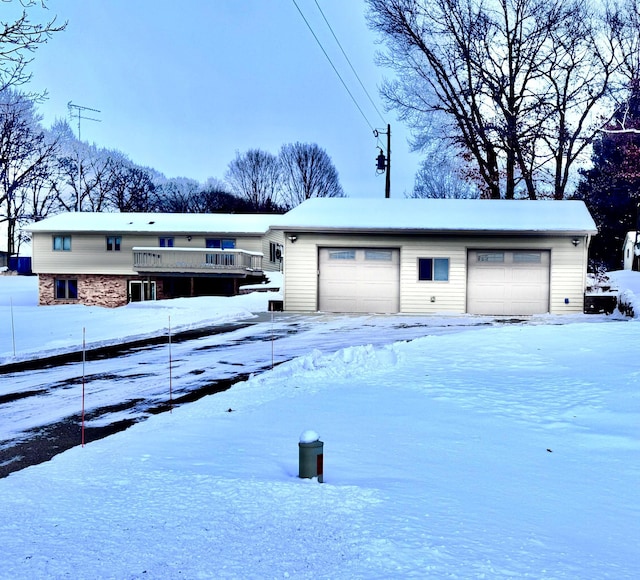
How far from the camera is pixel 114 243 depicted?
3678 cm

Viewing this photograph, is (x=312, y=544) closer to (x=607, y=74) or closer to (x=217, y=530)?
(x=217, y=530)

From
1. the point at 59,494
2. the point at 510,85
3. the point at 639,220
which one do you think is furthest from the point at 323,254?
the point at 639,220

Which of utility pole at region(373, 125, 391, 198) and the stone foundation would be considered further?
the stone foundation

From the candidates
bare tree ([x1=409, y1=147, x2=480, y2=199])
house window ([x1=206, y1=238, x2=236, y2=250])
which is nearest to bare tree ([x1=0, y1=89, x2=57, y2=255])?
house window ([x1=206, y1=238, x2=236, y2=250])

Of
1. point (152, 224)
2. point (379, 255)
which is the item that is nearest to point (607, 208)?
point (379, 255)

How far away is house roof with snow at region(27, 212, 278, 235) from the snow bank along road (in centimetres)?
1938

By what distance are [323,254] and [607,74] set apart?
1708 centimetres

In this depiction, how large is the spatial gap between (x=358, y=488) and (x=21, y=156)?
4398 cm

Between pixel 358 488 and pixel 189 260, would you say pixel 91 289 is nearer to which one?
pixel 189 260

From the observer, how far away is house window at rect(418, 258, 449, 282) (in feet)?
71.3

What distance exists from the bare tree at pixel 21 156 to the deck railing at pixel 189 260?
1100 cm

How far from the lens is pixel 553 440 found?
18.2 feet

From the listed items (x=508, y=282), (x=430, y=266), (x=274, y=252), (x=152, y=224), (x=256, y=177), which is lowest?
(x=508, y=282)

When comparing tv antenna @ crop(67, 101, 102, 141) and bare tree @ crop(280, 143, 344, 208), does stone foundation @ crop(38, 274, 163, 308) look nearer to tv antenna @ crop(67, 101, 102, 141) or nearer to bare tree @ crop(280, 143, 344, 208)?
tv antenna @ crop(67, 101, 102, 141)
